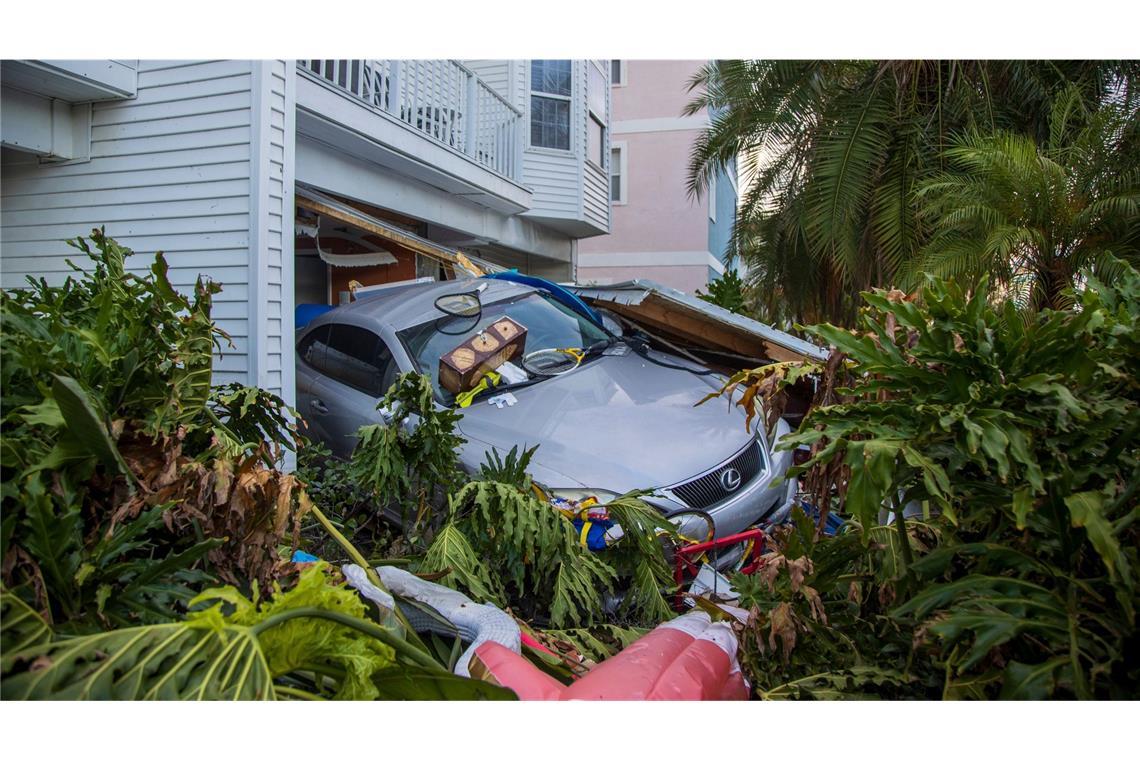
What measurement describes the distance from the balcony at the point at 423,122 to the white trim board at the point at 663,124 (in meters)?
8.90

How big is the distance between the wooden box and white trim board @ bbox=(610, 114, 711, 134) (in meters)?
14.3

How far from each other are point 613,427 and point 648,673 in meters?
2.38

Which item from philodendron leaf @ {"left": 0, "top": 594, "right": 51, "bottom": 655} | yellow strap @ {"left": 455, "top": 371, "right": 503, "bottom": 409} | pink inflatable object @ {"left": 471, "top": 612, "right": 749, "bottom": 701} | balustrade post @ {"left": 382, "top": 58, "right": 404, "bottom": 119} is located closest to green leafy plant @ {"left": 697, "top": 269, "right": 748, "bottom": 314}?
balustrade post @ {"left": 382, "top": 58, "right": 404, "bottom": 119}

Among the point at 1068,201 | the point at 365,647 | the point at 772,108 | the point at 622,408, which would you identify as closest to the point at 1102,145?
the point at 1068,201

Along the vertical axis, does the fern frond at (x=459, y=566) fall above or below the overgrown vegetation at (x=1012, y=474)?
below

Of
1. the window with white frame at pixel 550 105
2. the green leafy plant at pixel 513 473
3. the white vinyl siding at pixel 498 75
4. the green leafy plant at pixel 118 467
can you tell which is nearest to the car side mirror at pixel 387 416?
the green leafy plant at pixel 513 473

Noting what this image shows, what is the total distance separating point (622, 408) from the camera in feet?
15.4

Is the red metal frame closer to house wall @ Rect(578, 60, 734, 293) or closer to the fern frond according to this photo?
the fern frond

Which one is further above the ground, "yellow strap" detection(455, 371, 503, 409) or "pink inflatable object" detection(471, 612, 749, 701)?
"yellow strap" detection(455, 371, 503, 409)

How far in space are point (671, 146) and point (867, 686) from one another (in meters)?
17.4

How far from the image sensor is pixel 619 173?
61.1ft

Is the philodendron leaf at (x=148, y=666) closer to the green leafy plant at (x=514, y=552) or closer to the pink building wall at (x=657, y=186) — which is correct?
the green leafy plant at (x=514, y=552)

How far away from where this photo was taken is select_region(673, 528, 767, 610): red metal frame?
3461mm

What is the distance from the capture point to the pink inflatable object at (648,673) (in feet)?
6.72
